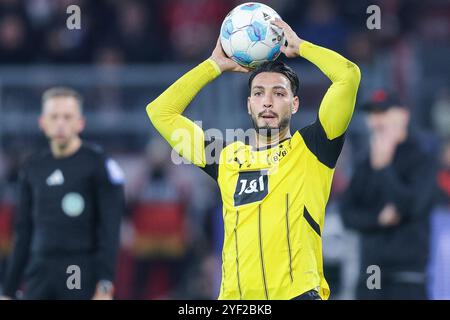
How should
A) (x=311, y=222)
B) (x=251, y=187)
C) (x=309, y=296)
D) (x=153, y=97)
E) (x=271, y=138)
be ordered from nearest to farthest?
(x=309, y=296), (x=311, y=222), (x=251, y=187), (x=271, y=138), (x=153, y=97)

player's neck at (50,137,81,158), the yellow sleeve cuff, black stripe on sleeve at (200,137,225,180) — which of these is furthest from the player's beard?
player's neck at (50,137,81,158)

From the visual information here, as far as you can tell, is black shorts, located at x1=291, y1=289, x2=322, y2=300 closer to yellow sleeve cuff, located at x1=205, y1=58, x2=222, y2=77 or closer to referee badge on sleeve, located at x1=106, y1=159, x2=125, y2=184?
yellow sleeve cuff, located at x1=205, y1=58, x2=222, y2=77

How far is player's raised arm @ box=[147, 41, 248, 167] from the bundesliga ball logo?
3.0 inches

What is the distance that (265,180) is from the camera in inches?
243

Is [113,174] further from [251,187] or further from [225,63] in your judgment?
[251,187]

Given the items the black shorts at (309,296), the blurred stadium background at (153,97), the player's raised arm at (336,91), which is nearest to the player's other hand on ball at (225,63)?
the player's raised arm at (336,91)

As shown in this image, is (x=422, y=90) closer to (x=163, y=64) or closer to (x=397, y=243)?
(x=163, y=64)

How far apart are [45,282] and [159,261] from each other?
13.5ft

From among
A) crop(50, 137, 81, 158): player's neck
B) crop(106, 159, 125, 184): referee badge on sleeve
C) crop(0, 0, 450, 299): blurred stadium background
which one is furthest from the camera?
crop(0, 0, 450, 299): blurred stadium background

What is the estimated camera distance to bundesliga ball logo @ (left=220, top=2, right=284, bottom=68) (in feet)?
21.2

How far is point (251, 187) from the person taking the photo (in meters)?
6.18

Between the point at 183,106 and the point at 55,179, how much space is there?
2.19 metres

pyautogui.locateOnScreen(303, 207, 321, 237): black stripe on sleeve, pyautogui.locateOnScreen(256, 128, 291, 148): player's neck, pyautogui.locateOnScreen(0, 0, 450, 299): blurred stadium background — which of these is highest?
pyautogui.locateOnScreen(0, 0, 450, 299): blurred stadium background

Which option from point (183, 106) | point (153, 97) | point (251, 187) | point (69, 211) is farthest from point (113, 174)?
point (153, 97)
